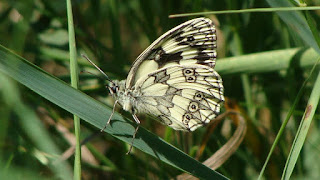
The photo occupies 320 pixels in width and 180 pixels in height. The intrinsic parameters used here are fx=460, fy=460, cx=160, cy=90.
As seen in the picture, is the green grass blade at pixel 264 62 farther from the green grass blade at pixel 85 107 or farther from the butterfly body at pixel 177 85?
the green grass blade at pixel 85 107

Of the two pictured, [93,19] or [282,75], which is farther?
[93,19]

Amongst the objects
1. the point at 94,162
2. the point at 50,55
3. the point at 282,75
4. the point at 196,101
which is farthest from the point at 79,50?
the point at 282,75

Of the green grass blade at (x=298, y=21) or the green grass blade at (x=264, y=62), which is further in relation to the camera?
the green grass blade at (x=264, y=62)

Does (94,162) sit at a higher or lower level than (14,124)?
lower

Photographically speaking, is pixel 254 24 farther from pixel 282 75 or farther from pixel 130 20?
pixel 130 20

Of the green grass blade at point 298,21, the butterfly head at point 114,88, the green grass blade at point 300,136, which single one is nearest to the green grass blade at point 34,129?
the butterfly head at point 114,88

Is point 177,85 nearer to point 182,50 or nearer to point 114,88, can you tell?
point 182,50
